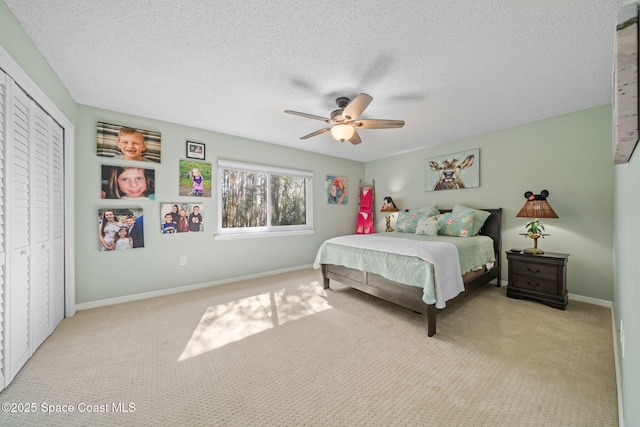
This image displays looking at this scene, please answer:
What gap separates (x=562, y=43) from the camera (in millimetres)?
1772

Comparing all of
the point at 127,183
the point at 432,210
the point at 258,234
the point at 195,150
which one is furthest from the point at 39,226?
the point at 432,210

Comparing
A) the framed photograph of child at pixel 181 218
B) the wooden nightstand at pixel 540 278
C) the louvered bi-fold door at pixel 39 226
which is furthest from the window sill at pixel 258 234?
the wooden nightstand at pixel 540 278

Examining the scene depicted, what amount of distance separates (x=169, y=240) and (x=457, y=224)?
13.3ft

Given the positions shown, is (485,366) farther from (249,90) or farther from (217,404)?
(249,90)

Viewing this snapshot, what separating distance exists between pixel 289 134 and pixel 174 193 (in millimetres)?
1844

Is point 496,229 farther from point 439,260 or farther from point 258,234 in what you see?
point 258,234

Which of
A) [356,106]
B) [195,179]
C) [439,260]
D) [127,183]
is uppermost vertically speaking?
[356,106]

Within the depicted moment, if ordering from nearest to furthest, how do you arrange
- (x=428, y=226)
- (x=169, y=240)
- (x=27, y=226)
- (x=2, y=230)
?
1. (x=2, y=230)
2. (x=27, y=226)
3. (x=169, y=240)
4. (x=428, y=226)

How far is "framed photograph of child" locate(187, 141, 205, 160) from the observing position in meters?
3.39

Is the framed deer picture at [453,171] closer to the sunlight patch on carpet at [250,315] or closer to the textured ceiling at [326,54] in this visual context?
the textured ceiling at [326,54]

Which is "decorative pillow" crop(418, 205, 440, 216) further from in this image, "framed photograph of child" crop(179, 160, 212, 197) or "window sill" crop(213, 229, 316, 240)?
"framed photograph of child" crop(179, 160, 212, 197)

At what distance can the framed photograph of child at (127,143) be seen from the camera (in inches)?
→ 111

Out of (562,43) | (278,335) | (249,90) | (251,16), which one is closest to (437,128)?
(562,43)

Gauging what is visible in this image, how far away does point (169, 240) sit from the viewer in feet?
10.7
